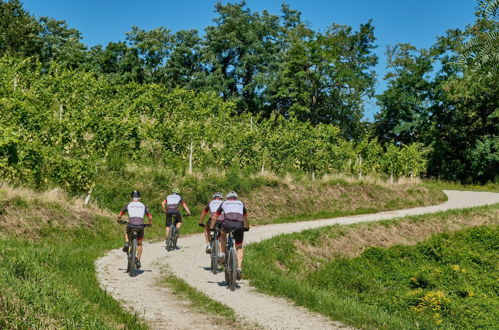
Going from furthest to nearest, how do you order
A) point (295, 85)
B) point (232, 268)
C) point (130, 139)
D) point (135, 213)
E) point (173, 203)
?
point (295, 85)
point (130, 139)
point (173, 203)
point (135, 213)
point (232, 268)

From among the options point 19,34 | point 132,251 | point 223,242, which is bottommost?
point 132,251

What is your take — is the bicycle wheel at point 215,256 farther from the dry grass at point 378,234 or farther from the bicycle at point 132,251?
the dry grass at point 378,234

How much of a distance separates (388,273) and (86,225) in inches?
454

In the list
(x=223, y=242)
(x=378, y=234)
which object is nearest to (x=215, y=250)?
(x=223, y=242)

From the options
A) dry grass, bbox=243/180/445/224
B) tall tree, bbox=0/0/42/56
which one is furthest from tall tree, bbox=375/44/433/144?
tall tree, bbox=0/0/42/56

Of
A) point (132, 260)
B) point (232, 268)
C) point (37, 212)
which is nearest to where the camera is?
point (232, 268)

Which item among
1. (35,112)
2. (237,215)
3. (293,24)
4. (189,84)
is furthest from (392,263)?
(293,24)

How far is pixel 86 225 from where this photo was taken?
2025 cm

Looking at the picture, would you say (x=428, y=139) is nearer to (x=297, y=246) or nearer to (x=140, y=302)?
(x=297, y=246)

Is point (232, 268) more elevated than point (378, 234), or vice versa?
point (232, 268)

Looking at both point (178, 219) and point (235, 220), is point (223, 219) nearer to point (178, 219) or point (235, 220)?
point (235, 220)

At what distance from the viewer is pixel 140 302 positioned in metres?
10.5

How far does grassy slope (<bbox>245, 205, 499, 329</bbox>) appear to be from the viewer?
38.5 feet

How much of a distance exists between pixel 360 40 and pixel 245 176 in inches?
1296
